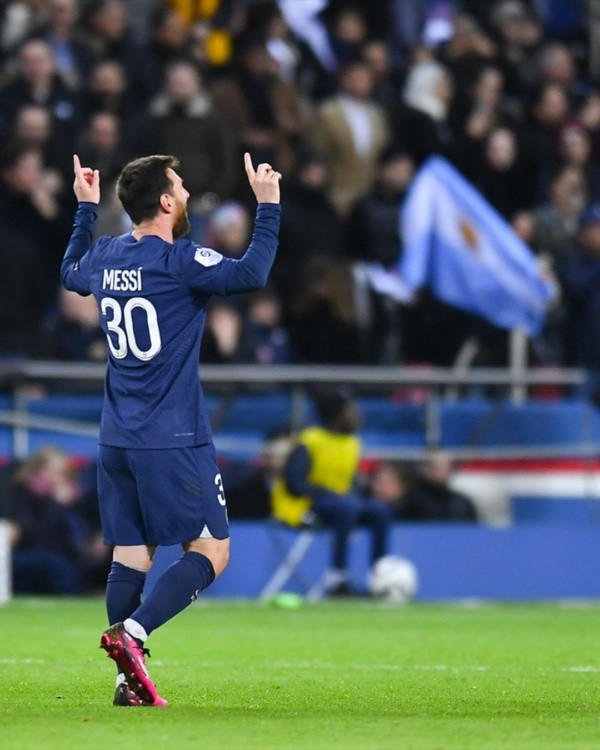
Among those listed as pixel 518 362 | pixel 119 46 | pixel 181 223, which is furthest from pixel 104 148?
pixel 181 223

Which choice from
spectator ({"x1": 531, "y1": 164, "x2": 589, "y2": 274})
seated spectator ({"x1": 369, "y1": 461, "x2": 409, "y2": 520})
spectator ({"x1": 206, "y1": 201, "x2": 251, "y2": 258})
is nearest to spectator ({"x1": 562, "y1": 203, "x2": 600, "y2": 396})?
spectator ({"x1": 531, "y1": 164, "x2": 589, "y2": 274})

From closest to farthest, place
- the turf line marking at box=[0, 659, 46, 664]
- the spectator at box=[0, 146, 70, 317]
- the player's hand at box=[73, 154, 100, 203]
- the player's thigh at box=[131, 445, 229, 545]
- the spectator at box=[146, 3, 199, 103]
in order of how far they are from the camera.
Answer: the player's thigh at box=[131, 445, 229, 545] → the player's hand at box=[73, 154, 100, 203] → the turf line marking at box=[0, 659, 46, 664] → the spectator at box=[0, 146, 70, 317] → the spectator at box=[146, 3, 199, 103]

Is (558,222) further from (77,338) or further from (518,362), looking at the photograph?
(77,338)

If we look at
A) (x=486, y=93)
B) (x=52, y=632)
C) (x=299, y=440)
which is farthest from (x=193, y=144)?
(x=52, y=632)

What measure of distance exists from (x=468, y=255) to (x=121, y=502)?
10340mm

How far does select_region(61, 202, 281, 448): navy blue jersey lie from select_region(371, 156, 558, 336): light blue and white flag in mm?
9785

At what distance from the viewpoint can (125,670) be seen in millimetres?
6941

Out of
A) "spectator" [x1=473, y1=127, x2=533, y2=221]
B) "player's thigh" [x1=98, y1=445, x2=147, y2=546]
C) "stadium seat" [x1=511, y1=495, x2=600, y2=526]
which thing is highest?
"spectator" [x1=473, y1=127, x2=533, y2=221]

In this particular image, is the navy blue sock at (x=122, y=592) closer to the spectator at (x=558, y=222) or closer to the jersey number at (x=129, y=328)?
the jersey number at (x=129, y=328)

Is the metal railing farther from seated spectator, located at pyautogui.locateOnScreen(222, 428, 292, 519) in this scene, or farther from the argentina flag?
the argentina flag

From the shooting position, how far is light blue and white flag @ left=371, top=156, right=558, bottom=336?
1717 cm

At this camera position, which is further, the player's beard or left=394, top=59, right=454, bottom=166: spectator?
left=394, top=59, right=454, bottom=166: spectator

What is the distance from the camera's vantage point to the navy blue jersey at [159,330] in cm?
729

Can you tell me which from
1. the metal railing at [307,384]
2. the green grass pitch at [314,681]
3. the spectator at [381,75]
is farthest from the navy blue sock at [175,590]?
the spectator at [381,75]
